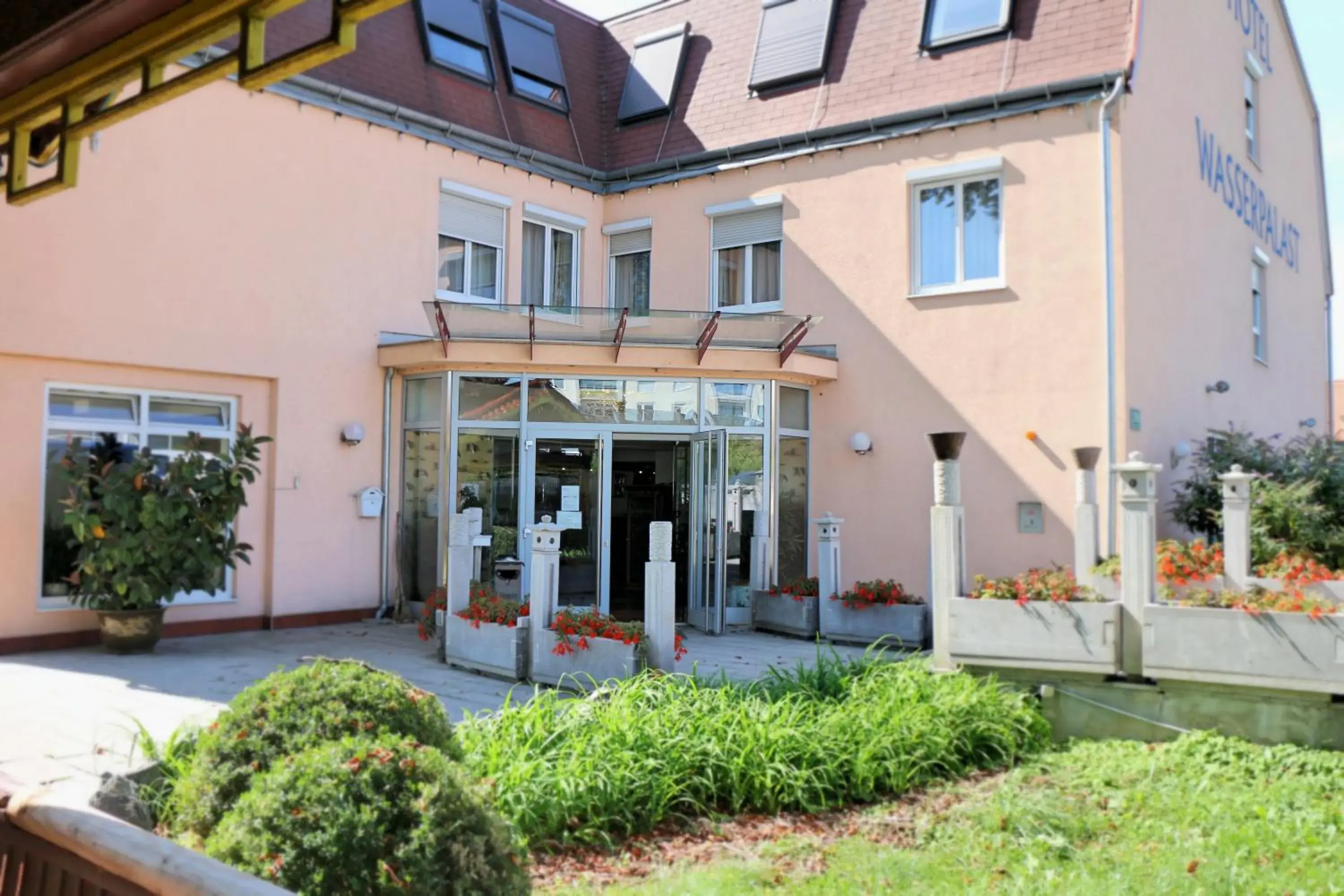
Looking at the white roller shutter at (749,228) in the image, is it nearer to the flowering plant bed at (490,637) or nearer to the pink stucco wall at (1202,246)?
the pink stucco wall at (1202,246)

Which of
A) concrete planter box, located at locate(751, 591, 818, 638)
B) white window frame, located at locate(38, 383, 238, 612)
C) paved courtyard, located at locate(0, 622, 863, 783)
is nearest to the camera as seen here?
paved courtyard, located at locate(0, 622, 863, 783)

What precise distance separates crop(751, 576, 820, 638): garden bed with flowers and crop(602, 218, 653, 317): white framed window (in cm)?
480

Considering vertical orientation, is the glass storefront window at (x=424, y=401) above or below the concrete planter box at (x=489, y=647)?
above

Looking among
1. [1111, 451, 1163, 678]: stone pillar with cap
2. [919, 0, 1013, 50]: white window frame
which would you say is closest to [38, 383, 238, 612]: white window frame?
[1111, 451, 1163, 678]: stone pillar with cap

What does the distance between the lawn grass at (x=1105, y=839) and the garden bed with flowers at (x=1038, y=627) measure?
0.77 metres

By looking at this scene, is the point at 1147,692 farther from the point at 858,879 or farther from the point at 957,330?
the point at 957,330

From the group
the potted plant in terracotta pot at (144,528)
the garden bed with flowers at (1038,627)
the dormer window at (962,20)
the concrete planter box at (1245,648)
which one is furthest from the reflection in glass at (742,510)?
the concrete planter box at (1245,648)

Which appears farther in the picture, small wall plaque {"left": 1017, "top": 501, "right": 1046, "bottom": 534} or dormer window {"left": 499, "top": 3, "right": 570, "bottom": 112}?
dormer window {"left": 499, "top": 3, "right": 570, "bottom": 112}

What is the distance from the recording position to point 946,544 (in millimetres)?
7711

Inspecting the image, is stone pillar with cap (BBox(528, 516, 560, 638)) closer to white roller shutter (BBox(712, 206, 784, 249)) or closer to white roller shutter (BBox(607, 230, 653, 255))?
white roller shutter (BBox(712, 206, 784, 249))

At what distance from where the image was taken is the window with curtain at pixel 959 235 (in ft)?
A: 38.7

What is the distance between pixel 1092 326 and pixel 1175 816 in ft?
21.9

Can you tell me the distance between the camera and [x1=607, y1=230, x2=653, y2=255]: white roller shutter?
14602mm

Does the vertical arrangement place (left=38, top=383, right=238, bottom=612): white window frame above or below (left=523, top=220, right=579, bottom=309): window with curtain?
below
